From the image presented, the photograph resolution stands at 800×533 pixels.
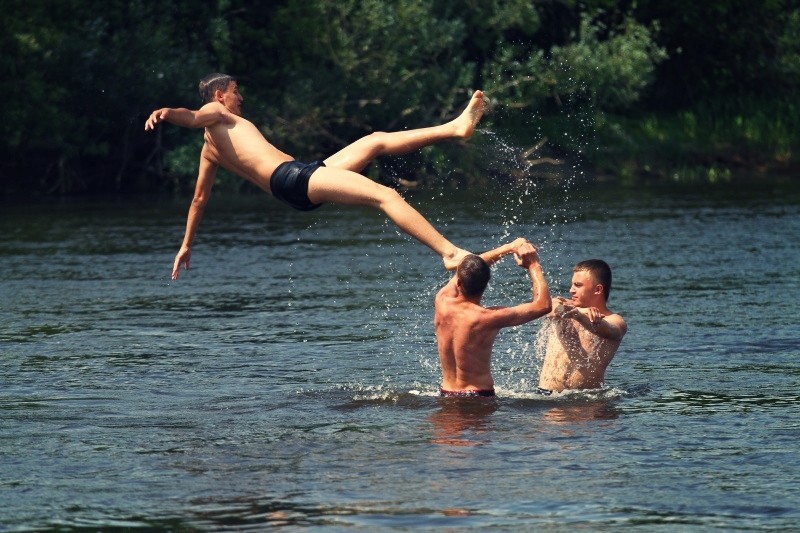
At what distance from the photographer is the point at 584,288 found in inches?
436

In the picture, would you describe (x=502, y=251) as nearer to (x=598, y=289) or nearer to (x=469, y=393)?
(x=598, y=289)

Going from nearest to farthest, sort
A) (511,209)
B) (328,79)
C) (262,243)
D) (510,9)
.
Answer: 1. (262,243)
2. (511,209)
3. (328,79)
4. (510,9)

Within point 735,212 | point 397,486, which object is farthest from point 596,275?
point 735,212

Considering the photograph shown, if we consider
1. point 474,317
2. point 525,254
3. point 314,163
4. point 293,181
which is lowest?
point 474,317

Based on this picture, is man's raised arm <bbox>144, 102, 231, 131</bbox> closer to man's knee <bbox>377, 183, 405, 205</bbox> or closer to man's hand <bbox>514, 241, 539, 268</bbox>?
man's knee <bbox>377, 183, 405, 205</bbox>

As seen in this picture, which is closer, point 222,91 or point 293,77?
point 222,91

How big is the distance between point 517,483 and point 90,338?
7107 millimetres

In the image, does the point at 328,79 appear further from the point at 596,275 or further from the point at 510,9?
the point at 596,275

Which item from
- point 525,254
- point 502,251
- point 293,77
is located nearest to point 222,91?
point 502,251

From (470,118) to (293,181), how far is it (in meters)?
1.34

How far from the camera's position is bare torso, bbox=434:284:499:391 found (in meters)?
10.9

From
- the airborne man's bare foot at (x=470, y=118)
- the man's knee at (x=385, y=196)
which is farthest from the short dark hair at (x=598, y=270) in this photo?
the man's knee at (x=385, y=196)

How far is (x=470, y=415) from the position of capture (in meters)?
10.8

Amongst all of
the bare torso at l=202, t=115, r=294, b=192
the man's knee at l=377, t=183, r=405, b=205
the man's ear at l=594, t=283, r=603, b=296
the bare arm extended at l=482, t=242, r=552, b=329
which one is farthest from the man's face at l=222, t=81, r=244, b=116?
the man's ear at l=594, t=283, r=603, b=296
